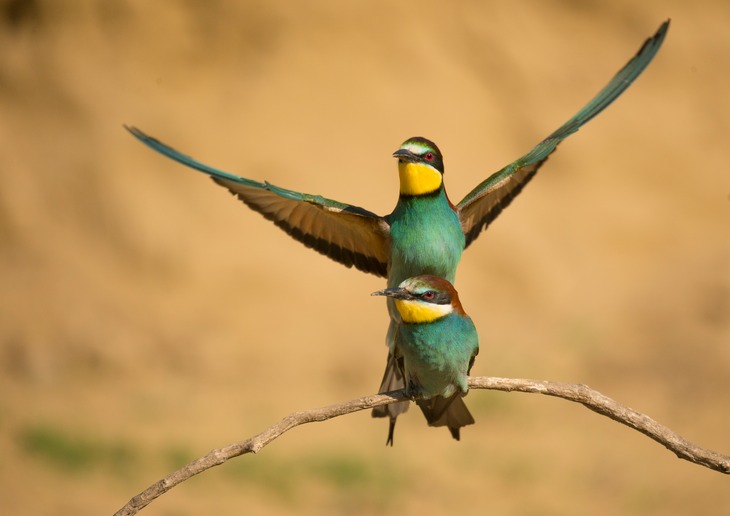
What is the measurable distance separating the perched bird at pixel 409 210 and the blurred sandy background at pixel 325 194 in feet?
7.95

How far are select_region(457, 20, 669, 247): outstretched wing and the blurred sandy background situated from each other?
241 centimetres

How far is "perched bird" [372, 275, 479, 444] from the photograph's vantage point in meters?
2.44

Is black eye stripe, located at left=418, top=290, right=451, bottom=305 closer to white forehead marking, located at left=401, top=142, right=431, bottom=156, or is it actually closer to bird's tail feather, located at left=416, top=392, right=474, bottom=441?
bird's tail feather, located at left=416, top=392, right=474, bottom=441

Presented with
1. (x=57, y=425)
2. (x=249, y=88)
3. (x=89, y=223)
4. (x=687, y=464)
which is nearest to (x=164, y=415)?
(x=57, y=425)

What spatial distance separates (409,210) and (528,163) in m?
0.32

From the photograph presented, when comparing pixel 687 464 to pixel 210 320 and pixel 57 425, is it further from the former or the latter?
pixel 57 425

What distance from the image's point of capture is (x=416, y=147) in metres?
2.75

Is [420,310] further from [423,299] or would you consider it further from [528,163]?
[528,163]

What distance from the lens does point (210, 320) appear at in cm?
573

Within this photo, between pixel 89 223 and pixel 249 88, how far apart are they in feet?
3.41

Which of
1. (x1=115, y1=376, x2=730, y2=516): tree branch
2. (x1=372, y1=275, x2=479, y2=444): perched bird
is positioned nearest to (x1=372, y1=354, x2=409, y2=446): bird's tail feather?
(x1=372, y1=275, x2=479, y2=444): perched bird

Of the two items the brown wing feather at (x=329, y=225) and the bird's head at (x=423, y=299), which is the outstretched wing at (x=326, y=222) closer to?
the brown wing feather at (x=329, y=225)

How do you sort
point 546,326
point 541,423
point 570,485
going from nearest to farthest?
point 570,485, point 541,423, point 546,326

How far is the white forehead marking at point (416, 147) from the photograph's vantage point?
273 centimetres
